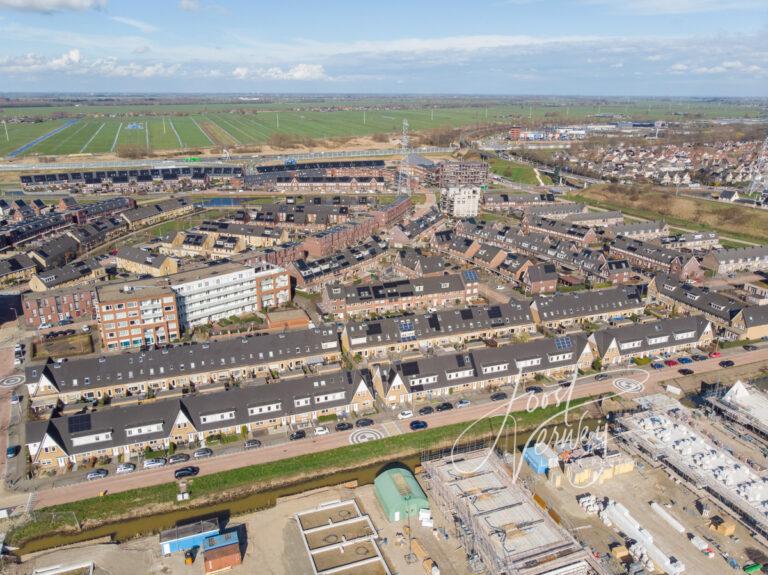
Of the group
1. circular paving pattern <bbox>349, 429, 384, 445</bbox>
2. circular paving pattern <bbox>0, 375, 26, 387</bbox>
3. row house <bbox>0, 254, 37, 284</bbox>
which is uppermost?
row house <bbox>0, 254, 37, 284</bbox>

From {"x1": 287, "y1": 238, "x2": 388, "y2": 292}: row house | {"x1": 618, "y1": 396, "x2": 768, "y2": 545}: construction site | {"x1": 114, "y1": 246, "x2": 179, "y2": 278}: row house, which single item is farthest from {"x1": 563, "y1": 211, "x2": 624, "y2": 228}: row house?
{"x1": 114, "y1": 246, "x2": 179, "y2": 278}: row house

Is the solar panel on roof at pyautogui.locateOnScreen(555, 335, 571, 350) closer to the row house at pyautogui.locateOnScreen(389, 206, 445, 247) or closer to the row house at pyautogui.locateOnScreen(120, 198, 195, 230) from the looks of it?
the row house at pyautogui.locateOnScreen(389, 206, 445, 247)

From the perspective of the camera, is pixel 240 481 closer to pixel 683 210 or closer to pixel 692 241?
pixel 692 241

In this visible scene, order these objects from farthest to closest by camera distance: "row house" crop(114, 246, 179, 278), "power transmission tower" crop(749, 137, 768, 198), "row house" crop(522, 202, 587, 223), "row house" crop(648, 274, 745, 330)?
"power transmission tower" crop(749, 137, 768, 198)
"row house" crop(522, 202, 587, 223)
"row house" crop(114, 246, 179, 278)
"row house" crop(648, 274, 745, 330)

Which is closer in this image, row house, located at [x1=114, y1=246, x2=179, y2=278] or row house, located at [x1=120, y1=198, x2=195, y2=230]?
row house, located at [x1=114, y1=246, x2=179, y2=278]

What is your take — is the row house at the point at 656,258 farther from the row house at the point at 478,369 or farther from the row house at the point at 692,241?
the row house at the point at 478,369

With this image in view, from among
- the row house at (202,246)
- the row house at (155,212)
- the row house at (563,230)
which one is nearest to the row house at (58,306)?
the row house at (202,246)

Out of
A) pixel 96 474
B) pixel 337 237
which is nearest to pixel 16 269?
pixel 337 237
